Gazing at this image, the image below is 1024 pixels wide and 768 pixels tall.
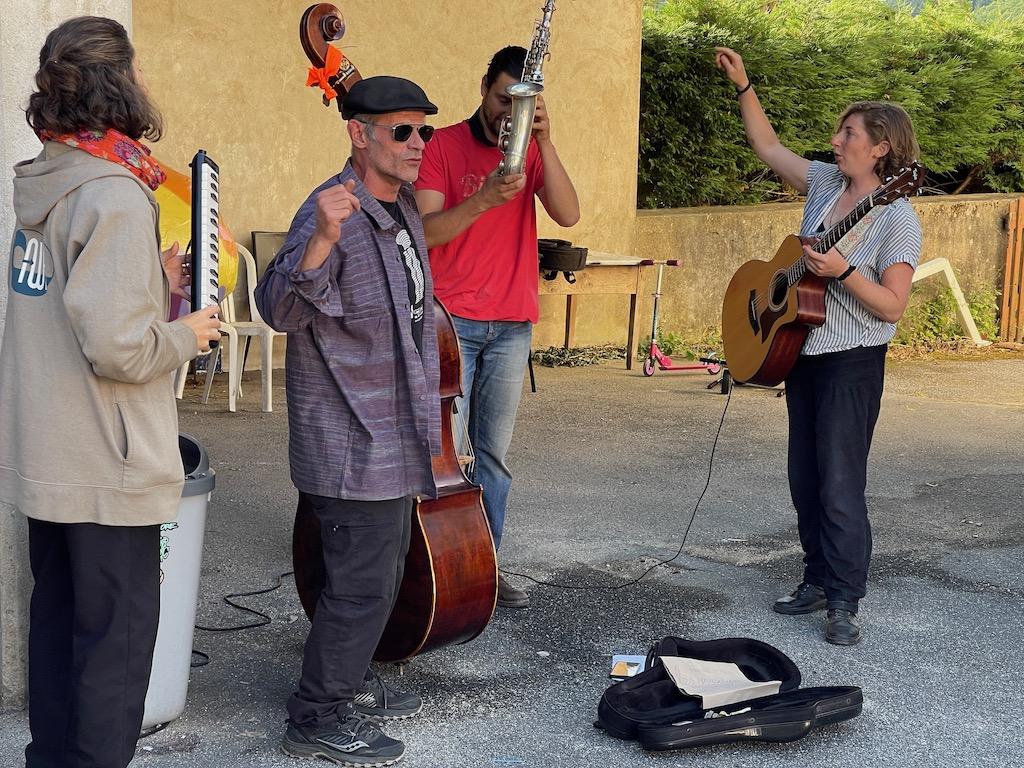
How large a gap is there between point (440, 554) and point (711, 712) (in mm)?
856

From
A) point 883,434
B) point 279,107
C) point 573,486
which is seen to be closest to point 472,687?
point 573,486

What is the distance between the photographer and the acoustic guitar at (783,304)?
4.05 meters

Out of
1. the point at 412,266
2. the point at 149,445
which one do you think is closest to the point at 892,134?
the point at 412,266

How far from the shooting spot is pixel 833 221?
424 centimetres

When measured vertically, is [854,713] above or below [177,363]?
below

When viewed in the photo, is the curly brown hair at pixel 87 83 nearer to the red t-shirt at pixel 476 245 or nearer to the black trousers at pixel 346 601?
the black trousers at pixel 346 601

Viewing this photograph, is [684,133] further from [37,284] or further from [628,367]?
[37,284]

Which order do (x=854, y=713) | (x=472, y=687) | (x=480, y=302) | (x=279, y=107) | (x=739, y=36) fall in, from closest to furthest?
(x=854, y=713) → (x=472, y=687) → (x=480, y=302) → (x=279, y=107) → (x=739, y=36)

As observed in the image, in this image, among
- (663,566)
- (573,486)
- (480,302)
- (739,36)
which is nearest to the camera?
(480,302)

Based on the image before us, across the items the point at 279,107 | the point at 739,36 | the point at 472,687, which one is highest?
the point at 739,36

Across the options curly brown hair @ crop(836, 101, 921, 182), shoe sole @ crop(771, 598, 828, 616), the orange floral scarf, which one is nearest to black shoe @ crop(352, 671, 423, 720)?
shoe sole @ crop(771, 598, 828, 616)

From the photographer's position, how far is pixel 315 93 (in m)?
8.53

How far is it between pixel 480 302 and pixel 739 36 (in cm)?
780

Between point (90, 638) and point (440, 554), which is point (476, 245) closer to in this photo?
point (440, 554)
